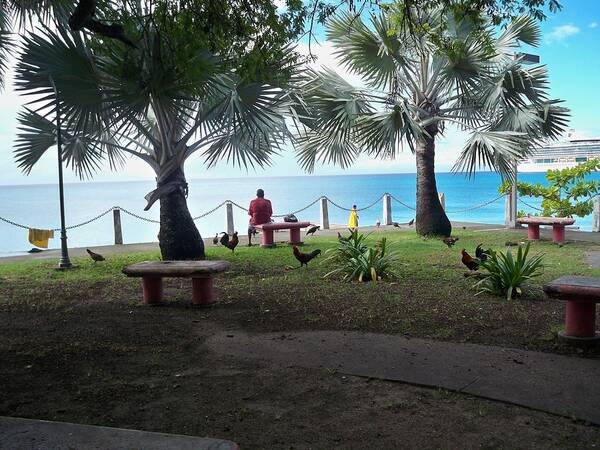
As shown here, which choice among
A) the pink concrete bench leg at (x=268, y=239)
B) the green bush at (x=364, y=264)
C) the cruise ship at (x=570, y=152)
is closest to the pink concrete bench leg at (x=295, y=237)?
the pink concrete bench leg at (x=268, y=239)

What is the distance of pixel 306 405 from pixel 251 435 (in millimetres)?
564

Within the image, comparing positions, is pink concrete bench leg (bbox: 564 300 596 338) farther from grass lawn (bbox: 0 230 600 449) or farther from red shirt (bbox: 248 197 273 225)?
red shirt (bbox: 248 197 273 225)

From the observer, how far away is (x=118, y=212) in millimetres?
15508

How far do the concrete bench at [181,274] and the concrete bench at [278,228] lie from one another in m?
5.58

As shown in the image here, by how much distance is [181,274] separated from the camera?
21.9 feet

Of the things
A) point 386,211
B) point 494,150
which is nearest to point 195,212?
point 386,211

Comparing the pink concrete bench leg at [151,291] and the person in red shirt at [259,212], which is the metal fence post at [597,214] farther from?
the pink concrete bench leg at [151,291]

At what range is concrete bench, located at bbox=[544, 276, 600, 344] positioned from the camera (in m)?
4.82

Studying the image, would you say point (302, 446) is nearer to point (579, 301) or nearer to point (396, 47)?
point (579, 301)

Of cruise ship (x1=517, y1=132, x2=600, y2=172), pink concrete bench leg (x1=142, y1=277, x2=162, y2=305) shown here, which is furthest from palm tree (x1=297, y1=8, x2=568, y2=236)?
cruise ship (x1=517, y1=132, x2=600, y2=172)

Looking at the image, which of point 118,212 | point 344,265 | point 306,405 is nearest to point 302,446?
point 306,405

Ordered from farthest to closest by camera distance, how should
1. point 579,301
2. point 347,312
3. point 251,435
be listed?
point 347,312, point 579,301, point 251,435

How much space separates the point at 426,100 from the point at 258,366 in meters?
10.5

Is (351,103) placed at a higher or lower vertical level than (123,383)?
higher
